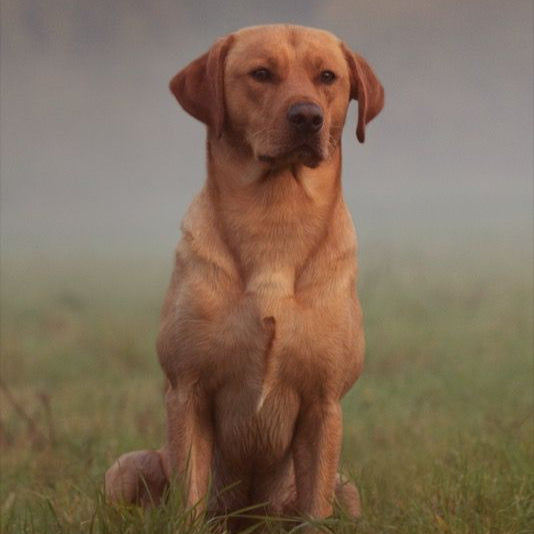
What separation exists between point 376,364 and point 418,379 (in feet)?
2.73

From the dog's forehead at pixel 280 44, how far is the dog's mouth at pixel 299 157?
385 mm

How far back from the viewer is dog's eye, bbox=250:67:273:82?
176 inches

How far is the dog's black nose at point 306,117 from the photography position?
4250 mm

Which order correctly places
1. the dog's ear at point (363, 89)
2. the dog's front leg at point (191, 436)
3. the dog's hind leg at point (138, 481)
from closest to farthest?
the dog's front leg at point (191, 436) → the dog's ear at point (363, 89) → the dog's hind leg at point (138, 481)

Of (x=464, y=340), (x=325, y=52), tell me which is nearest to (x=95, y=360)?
(x=464, y=340)

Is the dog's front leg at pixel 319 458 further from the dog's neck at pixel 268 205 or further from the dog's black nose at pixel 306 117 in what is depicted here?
the dog's black nose at pixel 306 117

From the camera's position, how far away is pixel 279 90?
14.4 feet

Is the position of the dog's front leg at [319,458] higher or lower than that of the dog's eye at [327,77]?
lower

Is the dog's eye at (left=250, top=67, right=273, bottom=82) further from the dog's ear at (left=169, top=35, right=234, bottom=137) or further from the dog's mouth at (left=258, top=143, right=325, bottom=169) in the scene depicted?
the dog's mouth at (left=258, top=143, right=325, bottom=169)

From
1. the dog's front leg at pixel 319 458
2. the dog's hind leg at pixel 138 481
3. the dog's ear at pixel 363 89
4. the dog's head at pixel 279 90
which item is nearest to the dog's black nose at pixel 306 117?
the dog's head at pixel 279 90

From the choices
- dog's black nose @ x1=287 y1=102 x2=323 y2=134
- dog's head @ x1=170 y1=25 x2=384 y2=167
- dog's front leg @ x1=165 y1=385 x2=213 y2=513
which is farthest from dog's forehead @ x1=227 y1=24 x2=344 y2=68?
dog's front leg @ x1=165 y1=385 x2=213 y2=513

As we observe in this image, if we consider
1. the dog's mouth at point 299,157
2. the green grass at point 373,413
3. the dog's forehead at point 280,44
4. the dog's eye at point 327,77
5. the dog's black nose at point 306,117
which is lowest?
the green grass at point 373,413

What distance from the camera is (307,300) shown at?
14.4ft

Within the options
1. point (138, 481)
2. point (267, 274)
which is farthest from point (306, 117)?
point (138, 481)
